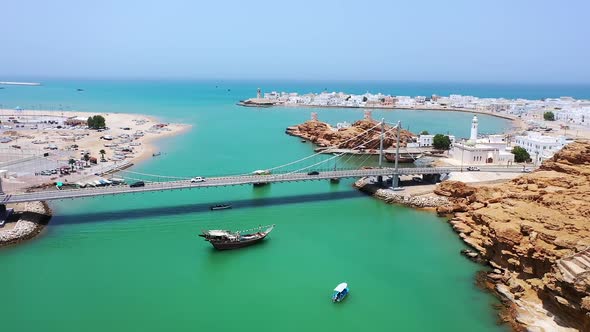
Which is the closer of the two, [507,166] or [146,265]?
[146,265]

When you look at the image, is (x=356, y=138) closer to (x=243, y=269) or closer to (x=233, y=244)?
(x=233, y=244)

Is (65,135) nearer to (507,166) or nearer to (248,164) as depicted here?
(248,164)

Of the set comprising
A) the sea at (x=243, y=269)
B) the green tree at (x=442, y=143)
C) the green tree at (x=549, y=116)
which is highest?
the green tree at (x=549, y=116)

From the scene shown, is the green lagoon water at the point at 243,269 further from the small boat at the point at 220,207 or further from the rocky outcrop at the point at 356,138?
the rocky outcrop at the point at 356,138

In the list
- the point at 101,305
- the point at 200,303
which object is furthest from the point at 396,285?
the point at 101,305

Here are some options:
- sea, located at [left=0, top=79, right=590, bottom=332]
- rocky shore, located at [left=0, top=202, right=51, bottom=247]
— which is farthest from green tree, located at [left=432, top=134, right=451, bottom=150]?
rocky shore, located at [left=0, top=202, right=51, bottom=247]

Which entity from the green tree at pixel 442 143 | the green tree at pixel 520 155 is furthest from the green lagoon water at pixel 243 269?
the green tree at pixel 442 143

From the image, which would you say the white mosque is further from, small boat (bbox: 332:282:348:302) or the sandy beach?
the sandy beach
